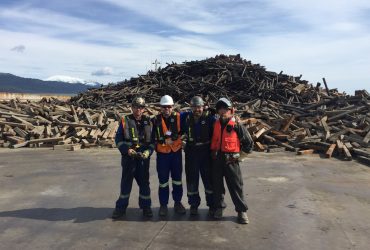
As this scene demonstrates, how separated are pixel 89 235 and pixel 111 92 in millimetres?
20065

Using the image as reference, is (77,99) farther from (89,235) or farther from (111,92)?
(89,235)

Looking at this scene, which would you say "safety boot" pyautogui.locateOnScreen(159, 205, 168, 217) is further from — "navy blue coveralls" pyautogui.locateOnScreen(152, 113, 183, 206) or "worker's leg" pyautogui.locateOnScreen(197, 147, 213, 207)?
"worker's leg" pyautogui.locateOnScreen(197, 147, 213, 207)

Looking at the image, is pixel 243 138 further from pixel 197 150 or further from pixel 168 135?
pixel 168 135

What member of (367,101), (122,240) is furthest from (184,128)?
(367,101)

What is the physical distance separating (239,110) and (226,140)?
1280cm

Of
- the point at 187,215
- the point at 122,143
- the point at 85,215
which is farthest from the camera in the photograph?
the point at 85,215

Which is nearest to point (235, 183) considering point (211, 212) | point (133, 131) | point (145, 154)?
point (211, 212)

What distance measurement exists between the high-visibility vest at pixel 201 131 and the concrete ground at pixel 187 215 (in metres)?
1.34

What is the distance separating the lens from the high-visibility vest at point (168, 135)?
700cm

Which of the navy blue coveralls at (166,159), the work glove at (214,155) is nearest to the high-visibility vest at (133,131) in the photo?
the navy blue coveralls at (166,159)

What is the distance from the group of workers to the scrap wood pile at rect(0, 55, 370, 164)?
7.14 metres

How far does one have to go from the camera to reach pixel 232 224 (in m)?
6.70

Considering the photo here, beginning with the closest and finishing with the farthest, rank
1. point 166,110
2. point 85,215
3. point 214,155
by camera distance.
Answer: point 214,155
point 166,110
point 85,215

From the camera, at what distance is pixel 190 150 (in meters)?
7.07
